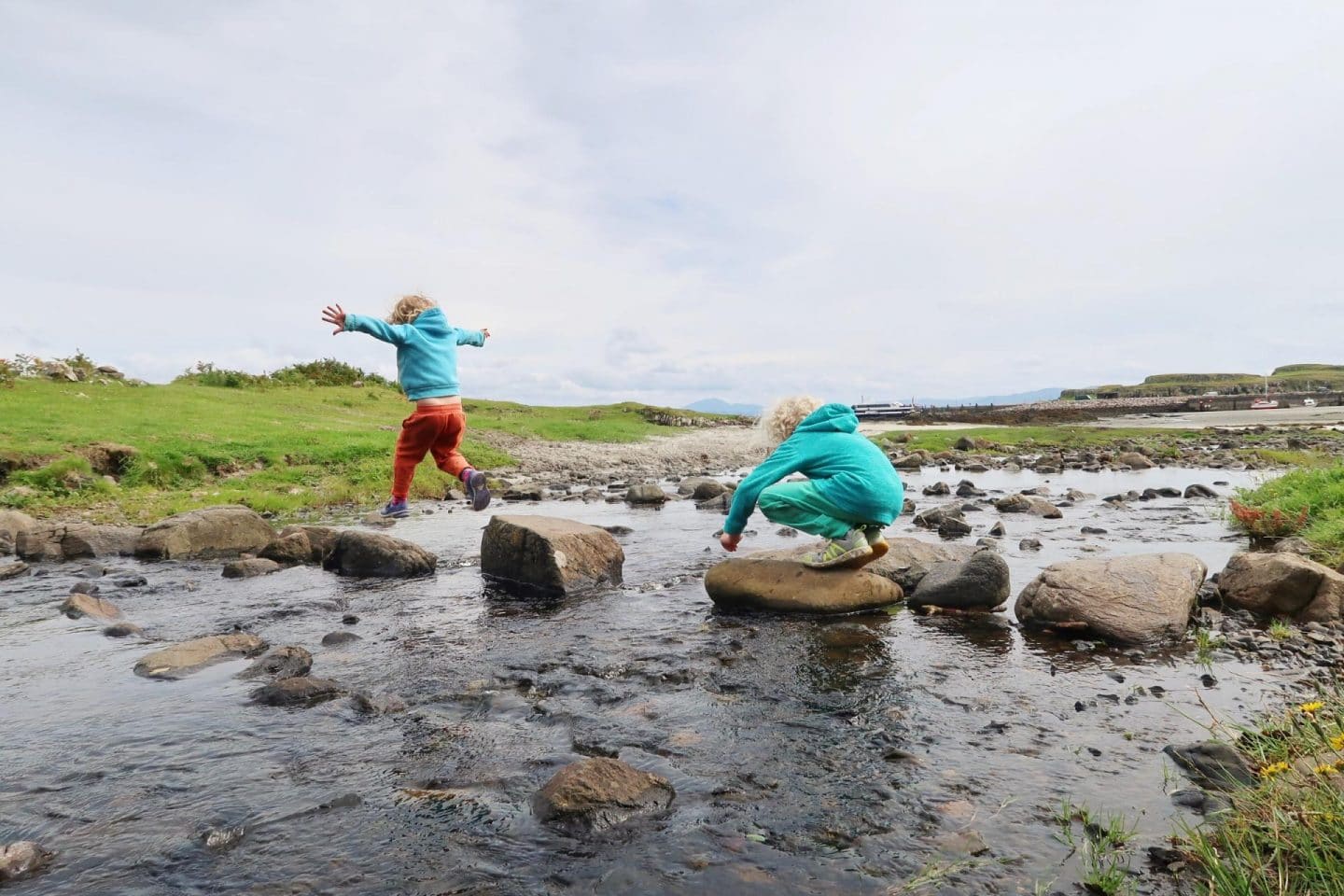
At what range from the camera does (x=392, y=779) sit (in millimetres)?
5309

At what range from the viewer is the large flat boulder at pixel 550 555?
1150cm

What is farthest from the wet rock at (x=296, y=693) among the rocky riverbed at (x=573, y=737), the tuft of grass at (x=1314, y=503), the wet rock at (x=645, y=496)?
the wet rock at (x=645, y=496)

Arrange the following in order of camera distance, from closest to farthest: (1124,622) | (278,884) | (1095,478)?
(278,884) → (1124,622) → (1095,478)

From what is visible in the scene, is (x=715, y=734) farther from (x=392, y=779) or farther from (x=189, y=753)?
(x=189, y=753)

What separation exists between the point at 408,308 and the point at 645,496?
12.0 metres

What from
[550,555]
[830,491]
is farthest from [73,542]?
[830,491]

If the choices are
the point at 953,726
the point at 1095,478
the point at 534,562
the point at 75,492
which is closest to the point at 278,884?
the point at 953,726

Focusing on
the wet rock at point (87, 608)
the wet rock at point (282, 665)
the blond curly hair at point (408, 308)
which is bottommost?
the wet rock at point (282, 665)

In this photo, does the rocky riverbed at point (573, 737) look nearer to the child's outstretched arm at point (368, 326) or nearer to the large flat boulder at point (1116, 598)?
the large flat boulder at point (1116, 598)

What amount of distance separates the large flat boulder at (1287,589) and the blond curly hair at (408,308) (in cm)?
1222

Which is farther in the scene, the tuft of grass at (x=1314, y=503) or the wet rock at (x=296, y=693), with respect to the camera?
the tuft of grass at (x=1314, y=503)

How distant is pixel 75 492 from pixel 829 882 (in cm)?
2092

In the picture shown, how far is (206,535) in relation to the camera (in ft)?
46.7

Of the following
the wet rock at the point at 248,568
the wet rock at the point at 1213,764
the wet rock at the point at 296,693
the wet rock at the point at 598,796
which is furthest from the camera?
the wet rock at the point at 248,568
